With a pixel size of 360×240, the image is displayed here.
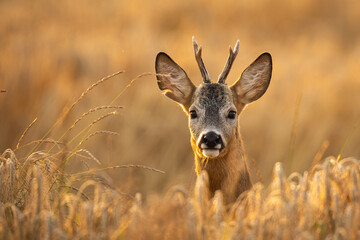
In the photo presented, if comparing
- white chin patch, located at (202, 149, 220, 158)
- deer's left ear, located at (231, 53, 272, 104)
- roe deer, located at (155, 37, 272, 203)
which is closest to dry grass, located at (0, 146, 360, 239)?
white chin patch, located at (202, 149, 220, 158)

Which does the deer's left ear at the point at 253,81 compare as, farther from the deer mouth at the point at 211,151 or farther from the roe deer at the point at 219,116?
the deer mouth at the point at 211,151

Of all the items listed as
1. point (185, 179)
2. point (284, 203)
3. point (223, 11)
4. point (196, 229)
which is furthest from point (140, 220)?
point (223, 11)

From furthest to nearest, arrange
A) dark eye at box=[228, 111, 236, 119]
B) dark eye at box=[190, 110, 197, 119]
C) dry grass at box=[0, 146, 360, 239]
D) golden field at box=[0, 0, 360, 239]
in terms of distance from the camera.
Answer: dark eye at box=[190, 110, 197, 119] < dark eye at box=[228, 111, 236, 119] < golden field at box=[0, 0, 360, 239] < dry grass at box=[0, 146, 360, 239]

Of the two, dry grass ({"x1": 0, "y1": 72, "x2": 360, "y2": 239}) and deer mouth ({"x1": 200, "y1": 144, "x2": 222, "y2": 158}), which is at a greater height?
deer mouth ({"x1": 200, "y1": 144, "x2": 222, "y2": 158})

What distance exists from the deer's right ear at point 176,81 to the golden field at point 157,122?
2.41ft

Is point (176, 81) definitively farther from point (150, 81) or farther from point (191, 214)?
point (150, 81)

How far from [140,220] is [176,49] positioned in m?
13.3

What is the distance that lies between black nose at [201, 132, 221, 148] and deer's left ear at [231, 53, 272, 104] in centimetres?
105

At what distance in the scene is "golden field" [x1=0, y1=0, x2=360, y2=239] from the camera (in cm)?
479

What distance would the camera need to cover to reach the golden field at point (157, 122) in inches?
189

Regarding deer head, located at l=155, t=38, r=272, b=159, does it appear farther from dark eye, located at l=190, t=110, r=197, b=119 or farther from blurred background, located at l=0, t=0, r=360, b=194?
blurred background, located at l=0, t=0, r=360, b=194

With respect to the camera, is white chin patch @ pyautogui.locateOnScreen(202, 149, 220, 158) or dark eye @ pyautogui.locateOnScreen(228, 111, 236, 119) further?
dark eye @ pyautogui.locateOnScreen(228, 111, 236, 119)

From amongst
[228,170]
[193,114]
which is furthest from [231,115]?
[228,170]

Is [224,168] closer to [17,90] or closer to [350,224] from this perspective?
[350,224]
